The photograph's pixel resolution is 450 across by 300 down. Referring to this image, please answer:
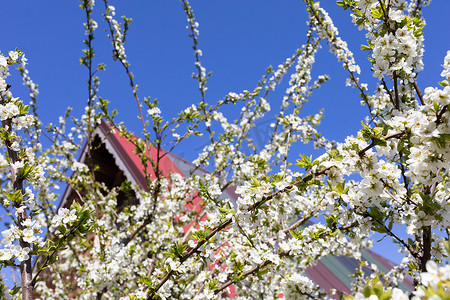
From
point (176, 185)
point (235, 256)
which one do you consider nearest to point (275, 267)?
point (235, 256)

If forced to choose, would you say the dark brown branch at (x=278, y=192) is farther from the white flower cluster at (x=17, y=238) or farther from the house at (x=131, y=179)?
the house at (x=131, y=179)

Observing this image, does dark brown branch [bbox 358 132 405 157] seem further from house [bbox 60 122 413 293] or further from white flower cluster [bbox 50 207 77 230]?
house [bbox 60 122 413 293]

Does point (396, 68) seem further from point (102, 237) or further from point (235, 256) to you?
point (102, 237)

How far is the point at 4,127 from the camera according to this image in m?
1.84

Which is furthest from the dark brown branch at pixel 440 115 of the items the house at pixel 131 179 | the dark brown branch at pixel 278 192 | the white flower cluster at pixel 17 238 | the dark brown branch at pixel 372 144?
the house at pixel 131 179

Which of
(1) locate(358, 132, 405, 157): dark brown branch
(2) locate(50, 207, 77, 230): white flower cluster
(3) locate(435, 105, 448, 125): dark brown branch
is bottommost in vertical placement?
(3) locate(435, 105, 448, 125): dark brown branch

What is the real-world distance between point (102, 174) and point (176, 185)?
12.5ft

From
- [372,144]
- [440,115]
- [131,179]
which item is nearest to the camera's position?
[440,115]

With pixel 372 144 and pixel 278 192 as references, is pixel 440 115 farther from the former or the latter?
pixel 278 192

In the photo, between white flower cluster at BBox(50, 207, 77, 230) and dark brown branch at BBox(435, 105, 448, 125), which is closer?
dark brown branch at BBox(435, 105, 448, 125)

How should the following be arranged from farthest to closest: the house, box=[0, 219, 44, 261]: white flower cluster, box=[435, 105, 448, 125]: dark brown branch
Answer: the house
box=[0, 219, 44, 261]: white flower cluster
box=[435, 105, 448, 125]: dark brown branch

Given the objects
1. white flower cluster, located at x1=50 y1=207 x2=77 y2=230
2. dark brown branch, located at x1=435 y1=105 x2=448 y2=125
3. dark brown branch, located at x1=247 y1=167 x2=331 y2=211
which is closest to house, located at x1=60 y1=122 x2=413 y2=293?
white flower cluster, located at x1=50 y1=207 x2=77 y2=230

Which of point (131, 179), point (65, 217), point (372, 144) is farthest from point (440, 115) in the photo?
point (131, 179)

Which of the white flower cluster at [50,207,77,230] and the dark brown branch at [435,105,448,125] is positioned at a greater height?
the white flower cluster at [50,207,77,230]
